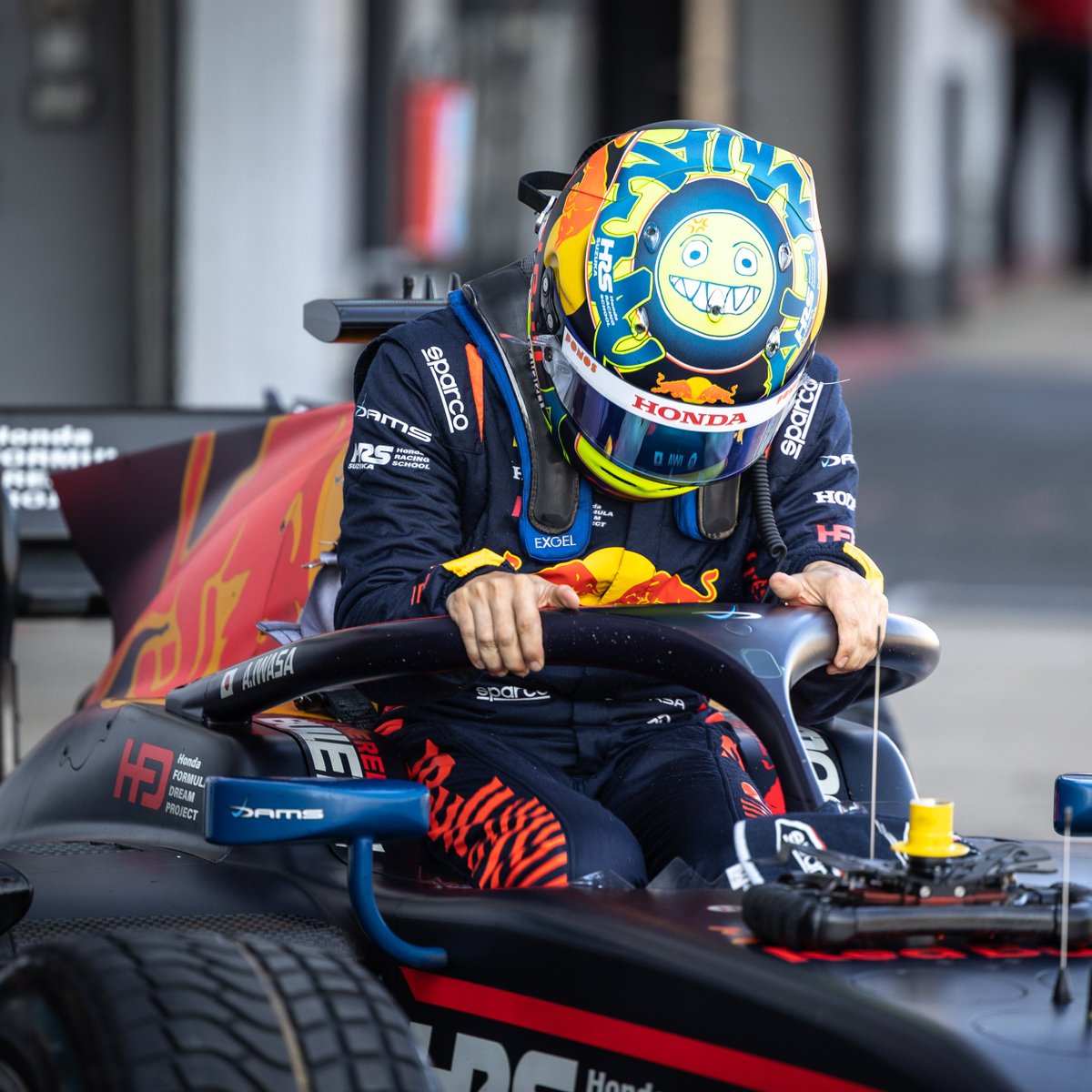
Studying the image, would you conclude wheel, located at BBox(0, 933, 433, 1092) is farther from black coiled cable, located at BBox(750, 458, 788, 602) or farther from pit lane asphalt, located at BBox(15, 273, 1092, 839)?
pit lane asphalt, located at BBox(15, 273, 1092, 839)

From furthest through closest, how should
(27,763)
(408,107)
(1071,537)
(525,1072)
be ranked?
(408,107) → (1071,537) → (27,763) → (525,1072)

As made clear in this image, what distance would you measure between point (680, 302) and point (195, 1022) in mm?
1036

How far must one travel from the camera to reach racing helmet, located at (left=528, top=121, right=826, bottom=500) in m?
2.39

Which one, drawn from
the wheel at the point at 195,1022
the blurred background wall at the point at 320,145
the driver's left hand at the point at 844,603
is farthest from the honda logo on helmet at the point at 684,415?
the blurred background wall at the point at 320,145

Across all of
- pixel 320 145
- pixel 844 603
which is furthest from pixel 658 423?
pixel 320 145

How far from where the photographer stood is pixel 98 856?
254 centimetres

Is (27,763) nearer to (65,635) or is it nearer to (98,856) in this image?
(98,856)

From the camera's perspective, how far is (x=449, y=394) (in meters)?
2.66

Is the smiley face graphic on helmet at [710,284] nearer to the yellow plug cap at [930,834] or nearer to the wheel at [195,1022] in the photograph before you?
the yellow plug cap at [930,834]

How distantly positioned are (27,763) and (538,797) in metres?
0.98

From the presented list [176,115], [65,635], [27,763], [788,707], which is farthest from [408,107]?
[788,707]

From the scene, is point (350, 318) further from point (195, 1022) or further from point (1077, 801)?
point (195, 1022)

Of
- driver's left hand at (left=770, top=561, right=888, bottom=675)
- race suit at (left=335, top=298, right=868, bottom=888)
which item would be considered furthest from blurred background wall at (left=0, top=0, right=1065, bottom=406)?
driver's left hand at (left=770, top=561, right=888, bottom=675)

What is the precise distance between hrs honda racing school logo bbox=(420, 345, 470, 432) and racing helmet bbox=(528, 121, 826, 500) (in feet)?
0.46
